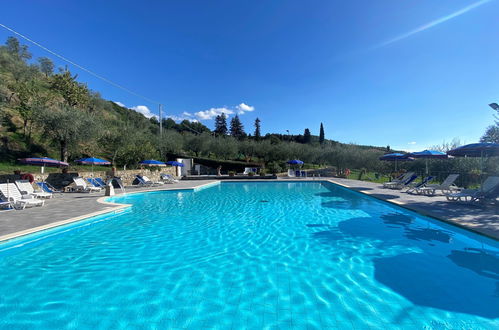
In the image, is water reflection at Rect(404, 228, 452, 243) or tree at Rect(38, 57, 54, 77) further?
tree at Rect(38, 57, 54, 77)

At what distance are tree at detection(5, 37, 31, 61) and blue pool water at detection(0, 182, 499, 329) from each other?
60.2 m

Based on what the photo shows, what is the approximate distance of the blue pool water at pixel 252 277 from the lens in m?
2.70

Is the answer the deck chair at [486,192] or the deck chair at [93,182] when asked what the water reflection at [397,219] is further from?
the deck chair at [93,182]

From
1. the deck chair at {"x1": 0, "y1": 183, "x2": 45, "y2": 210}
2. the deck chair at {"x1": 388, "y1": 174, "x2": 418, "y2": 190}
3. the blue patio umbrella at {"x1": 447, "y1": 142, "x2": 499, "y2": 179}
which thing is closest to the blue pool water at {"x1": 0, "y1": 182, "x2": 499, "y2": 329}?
the deck chair at {"x1": 0, "y1": 183, "x2": 45, "y2": 210}

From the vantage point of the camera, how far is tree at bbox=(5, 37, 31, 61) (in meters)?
45.4

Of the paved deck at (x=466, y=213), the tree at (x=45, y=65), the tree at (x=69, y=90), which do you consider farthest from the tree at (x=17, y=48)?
the paved deck at (x=466, y=213)

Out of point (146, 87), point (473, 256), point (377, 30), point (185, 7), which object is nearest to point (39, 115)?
point (185, 7)

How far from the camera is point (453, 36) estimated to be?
10148 millimetres

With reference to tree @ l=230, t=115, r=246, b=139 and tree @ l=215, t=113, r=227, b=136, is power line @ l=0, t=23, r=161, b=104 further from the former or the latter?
tree @ l=215, t=113, r=227, b=136

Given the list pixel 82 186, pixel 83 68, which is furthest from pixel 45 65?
pixel 82 186

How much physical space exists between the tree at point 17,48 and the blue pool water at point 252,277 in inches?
2372

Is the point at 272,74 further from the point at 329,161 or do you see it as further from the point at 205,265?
the point at 205,265

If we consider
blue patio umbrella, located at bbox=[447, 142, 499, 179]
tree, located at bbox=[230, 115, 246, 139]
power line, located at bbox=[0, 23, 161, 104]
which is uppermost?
tree, located at bbox=[230, 115, 246, 139]

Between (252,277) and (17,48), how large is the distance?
6681 centimetres
